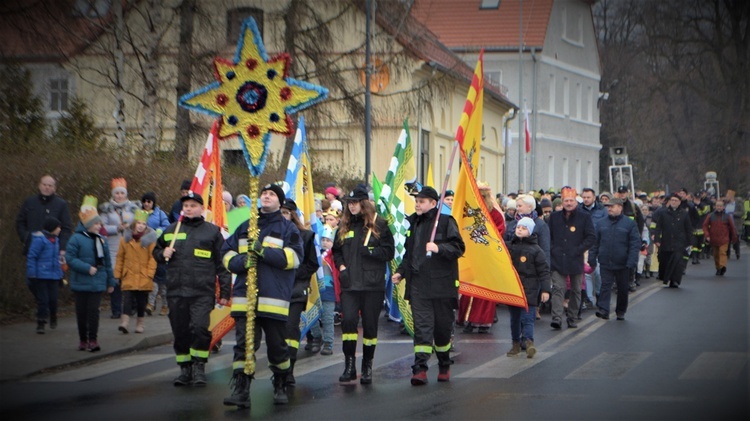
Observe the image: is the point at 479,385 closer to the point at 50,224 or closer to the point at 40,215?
the point at 50,224

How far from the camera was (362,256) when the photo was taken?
11.2 meters

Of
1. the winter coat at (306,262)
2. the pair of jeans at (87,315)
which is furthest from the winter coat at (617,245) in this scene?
the pair of jeans at (87,315)

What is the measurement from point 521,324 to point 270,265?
4.22m

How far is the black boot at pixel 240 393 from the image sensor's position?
375 inches

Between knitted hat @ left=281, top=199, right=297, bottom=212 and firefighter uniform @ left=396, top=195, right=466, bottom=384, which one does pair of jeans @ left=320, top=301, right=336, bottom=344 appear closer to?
firefighter uniform @ left=396, top=195, right=466, bottom=384

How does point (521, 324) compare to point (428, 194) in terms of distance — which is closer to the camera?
point (428, 194)

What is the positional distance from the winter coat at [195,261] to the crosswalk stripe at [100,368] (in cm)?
146

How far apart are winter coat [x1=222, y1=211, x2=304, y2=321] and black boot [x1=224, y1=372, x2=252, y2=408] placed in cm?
54

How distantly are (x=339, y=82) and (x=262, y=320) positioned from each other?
1900cm

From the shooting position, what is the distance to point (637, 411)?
920cm

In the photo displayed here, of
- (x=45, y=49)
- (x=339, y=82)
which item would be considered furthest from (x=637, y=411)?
(x=339, y=82)

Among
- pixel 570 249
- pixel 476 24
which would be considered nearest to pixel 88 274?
pixel 570 249

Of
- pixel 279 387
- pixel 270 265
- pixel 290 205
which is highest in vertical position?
pixel 290 205

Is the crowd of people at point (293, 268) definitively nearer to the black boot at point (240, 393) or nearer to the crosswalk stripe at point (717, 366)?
the black boot at point (240, 393)
